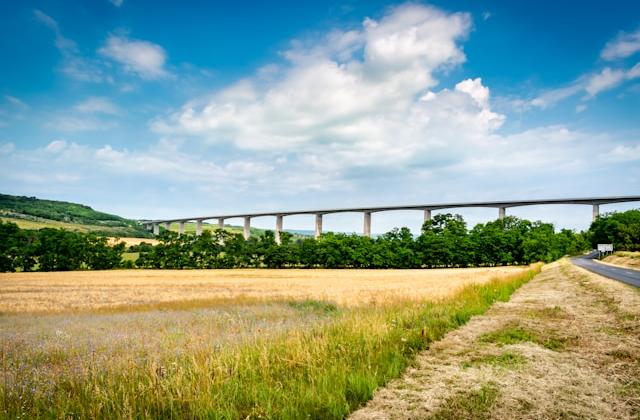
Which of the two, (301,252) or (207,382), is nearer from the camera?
(207,382)

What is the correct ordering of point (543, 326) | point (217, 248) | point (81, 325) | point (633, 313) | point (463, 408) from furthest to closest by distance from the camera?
point (217, 248) → point (81, 325) → point (633, 313) → point (543, 326) → point (463, 408)

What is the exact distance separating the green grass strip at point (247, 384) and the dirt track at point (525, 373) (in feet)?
1.58

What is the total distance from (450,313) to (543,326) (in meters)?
2.79

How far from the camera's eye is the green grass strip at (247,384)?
537 centimetres

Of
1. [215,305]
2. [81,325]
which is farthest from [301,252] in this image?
[81,325]

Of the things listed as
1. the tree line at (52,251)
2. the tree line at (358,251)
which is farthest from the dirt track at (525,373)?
the tree line at (52,251)

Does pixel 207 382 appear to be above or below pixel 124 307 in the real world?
above

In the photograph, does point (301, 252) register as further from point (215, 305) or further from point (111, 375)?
point (111, 375)

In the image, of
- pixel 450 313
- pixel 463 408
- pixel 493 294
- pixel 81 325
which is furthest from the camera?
Answer: pixel 493 294

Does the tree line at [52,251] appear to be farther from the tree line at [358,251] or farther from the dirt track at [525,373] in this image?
the dirt track at [525,373]

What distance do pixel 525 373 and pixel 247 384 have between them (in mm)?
4893

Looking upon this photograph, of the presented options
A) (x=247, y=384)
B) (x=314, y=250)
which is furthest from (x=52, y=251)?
(x=247, y=384)

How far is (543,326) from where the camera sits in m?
10.6

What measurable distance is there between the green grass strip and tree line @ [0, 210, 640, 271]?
284ft
